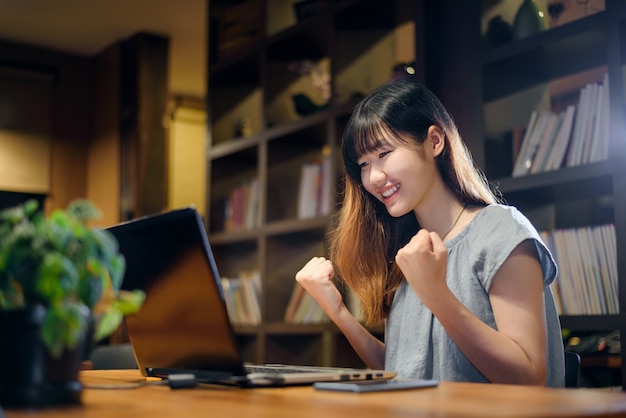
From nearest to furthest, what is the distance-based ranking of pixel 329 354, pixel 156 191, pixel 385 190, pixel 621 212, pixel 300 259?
pixel 385 190 → pixel 621 212 → pixel 329 354 → pixel 300 259 → pixel 156 191

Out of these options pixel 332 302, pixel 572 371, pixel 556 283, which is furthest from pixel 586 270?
pixel 332 302

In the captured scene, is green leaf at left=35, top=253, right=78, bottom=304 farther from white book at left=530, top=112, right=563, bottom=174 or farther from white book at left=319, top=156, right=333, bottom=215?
white book at left=319, top=156, right=333, bottom=215

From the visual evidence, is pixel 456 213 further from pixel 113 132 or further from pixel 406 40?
pixel 113 132

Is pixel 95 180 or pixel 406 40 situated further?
pixel 95 180

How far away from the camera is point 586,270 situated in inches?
94.0

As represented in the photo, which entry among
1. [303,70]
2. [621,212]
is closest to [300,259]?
[303,70]

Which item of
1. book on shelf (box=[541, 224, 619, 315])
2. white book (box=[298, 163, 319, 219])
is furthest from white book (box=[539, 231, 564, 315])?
white book (box=[298, 163, 319, 219])

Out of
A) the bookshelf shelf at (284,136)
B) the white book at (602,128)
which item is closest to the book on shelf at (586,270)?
the white book at (602,128)

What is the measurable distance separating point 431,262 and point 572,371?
1.67 feet

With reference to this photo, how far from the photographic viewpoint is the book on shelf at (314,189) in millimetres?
3453

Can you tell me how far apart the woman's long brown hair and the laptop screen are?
708mm

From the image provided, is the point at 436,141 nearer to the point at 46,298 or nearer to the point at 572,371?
the point at 572,371

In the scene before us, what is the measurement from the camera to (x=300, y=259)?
367 cm

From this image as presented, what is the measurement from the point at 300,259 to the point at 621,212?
170cm
